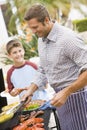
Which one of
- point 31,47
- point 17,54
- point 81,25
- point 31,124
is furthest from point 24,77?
point 81,25

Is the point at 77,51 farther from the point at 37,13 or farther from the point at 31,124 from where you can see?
the point at 31,124

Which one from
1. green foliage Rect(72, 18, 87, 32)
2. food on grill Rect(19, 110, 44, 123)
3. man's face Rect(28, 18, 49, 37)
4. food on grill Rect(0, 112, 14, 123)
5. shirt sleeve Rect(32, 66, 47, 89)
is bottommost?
food on grill Rect(19, 110, 44, 123)

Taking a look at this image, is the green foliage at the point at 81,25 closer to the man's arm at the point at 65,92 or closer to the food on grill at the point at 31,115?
the food on grill at the point at 31,115

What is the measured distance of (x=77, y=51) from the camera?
2111 millimetres

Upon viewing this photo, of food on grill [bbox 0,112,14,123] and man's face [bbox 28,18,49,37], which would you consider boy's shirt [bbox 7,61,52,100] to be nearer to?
man's face [bbox 28,18,49,37]

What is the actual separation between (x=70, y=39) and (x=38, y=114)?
53 cm

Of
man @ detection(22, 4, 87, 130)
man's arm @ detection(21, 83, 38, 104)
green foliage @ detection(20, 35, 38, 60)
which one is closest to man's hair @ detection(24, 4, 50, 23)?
man @ detection(22, 4, 87, 130)

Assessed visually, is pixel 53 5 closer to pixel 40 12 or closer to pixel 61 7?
pixel 61 7

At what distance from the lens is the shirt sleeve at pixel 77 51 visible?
2102 mm

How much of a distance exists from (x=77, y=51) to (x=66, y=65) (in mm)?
179

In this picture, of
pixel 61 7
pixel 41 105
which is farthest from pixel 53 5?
pixel 41 105

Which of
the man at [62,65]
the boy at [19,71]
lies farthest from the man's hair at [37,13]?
the boy at [19,71]

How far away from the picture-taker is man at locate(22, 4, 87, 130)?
2.07 metres

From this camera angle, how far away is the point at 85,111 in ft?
7.86
